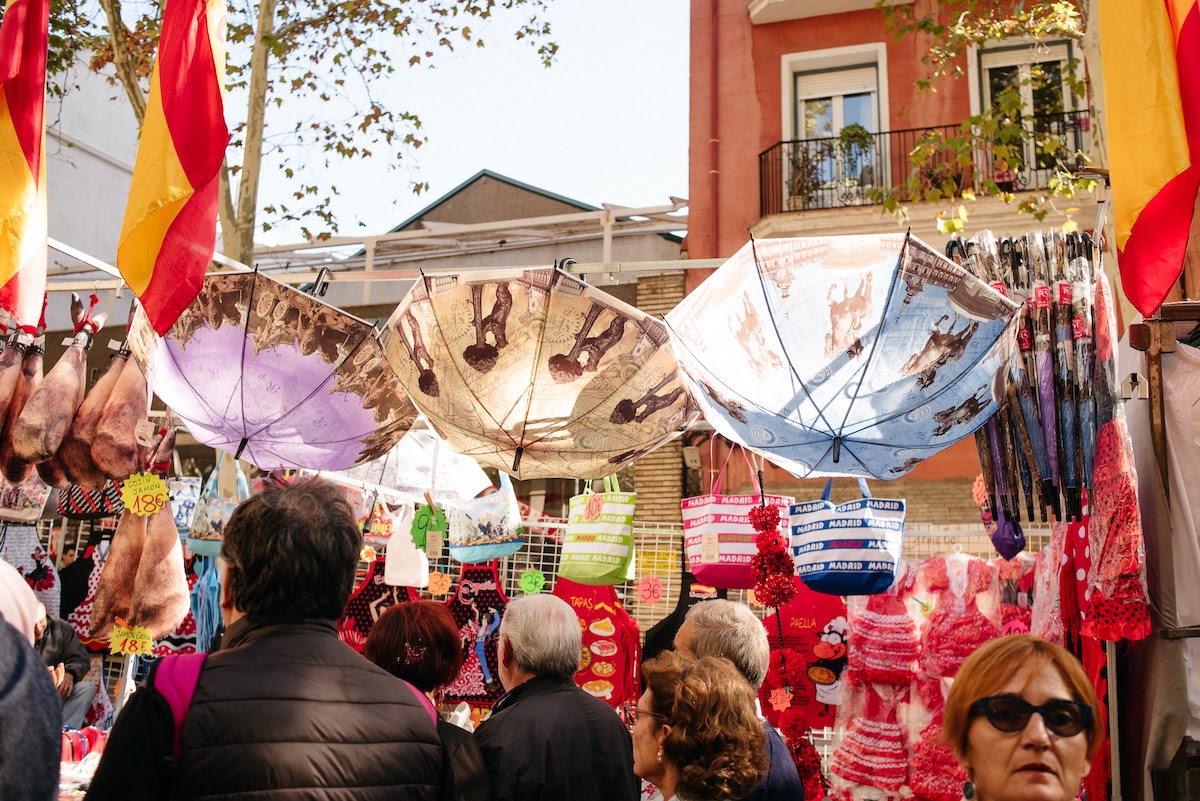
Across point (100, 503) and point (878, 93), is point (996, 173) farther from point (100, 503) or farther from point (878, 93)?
point (100, 503)

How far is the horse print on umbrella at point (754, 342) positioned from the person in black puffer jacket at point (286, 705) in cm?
204

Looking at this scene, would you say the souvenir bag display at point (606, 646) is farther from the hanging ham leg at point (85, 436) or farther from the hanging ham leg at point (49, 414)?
the hanging ham leg at point (49, 414)

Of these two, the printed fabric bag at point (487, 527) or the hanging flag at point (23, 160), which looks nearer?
the hanging flag at point (23, 160)

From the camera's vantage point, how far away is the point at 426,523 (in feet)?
20.7

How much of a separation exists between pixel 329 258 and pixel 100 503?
7.99 metres

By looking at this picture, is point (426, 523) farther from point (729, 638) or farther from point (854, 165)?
point (854, 165)

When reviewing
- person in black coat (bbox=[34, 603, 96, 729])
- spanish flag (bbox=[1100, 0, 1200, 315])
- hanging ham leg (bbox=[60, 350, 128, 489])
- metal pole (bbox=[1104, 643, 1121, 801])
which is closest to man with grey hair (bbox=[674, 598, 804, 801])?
metal pole (bbox=[1104, 643, 1121, 801])

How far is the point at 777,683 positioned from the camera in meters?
4.63

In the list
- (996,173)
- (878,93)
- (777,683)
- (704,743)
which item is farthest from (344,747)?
(878,93)

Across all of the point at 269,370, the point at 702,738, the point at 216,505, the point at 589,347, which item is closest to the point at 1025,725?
the point at 702,738

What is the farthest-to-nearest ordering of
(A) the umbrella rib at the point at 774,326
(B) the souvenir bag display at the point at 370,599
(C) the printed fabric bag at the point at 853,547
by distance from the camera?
1. (B) the souvenir bag display at the point at 370,599
2. (C) the printed fabric bag at the point at 853,547
3. (A) the umbrella rib at the point at 774,326

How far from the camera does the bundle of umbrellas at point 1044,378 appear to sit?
3.63 m

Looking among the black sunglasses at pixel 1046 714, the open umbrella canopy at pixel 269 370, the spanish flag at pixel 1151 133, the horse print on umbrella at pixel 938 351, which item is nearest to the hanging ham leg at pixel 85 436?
the open umbrella canopy at pixel 269 370

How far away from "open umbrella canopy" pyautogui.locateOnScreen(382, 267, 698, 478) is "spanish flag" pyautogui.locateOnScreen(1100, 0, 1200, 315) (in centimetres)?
174
